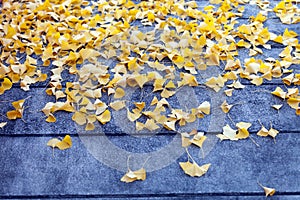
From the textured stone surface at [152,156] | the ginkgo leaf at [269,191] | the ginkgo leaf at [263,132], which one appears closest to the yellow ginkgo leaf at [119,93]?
the textured stone surface at [152,156]

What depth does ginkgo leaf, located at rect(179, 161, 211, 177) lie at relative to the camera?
4.37ft

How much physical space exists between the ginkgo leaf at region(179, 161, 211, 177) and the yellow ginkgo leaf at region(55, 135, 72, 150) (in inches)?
15.5

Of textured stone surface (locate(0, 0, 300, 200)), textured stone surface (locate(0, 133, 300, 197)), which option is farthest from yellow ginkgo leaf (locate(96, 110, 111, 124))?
textured stone surface (locate(0, 133, 300, 197))

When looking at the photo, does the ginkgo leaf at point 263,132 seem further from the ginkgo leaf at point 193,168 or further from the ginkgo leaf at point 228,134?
the ginkgo leaf at point 193,168

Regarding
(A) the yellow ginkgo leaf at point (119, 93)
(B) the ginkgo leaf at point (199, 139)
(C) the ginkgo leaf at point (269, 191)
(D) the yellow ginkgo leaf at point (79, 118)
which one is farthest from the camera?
(A) the yellow ginkgo leaf at point (119, 93)

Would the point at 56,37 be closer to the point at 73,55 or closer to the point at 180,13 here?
the point at 73,55

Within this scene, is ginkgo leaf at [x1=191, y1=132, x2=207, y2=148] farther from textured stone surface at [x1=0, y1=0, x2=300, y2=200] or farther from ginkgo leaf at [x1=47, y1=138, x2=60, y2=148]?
ginkgo leaf at [x1=47, y1=138, x2=60, y2=148]

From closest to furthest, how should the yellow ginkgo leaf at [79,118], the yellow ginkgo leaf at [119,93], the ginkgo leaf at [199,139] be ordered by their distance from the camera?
the ginkgo leaf at [199,139]
the yellow ginkgo leaf at [79,118]
the yellow ginkgo leaf at [119,93]

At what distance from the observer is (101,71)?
70.1 inches

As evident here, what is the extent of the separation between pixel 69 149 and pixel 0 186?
0.25 meters

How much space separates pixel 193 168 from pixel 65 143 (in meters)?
0.45

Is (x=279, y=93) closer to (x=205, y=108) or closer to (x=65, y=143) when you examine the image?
(x=205, y=108)

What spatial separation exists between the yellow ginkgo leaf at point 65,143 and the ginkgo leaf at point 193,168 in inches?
15.5

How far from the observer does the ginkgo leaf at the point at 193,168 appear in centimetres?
133
